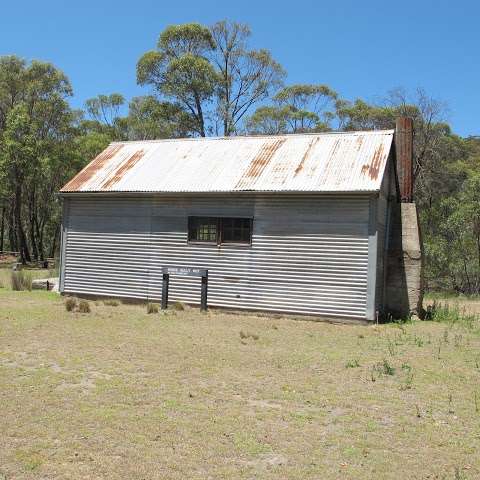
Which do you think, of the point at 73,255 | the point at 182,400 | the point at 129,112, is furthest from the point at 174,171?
the point at 129,112

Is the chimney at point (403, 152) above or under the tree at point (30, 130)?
under

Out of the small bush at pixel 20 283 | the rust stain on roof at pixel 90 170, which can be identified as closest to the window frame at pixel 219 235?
the rust stain on roof at pixel 90 170

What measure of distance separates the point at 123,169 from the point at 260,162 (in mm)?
5032

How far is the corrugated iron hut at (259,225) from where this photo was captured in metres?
15.2

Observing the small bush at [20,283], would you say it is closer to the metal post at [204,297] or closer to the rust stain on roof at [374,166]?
the metal post at [204,297]

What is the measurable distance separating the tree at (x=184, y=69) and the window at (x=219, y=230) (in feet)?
76.8

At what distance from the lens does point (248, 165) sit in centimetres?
1750

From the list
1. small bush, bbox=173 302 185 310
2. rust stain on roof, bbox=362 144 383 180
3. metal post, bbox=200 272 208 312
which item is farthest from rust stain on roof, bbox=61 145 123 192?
rust stain on roof, bbox=362 144 383 180

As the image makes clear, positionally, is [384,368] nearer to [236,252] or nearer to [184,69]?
[236,252]

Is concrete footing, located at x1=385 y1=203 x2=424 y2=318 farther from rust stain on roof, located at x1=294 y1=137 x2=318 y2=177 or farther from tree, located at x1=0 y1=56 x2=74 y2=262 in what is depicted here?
tree, located at x1=0 y1=56 x2=74 y2=262

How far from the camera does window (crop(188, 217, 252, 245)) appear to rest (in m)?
16.5

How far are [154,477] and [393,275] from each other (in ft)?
42.8

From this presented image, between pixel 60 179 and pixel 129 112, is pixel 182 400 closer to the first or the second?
pixel 60 179

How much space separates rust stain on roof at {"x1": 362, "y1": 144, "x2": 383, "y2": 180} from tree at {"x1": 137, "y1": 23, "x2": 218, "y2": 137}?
2419 cm
